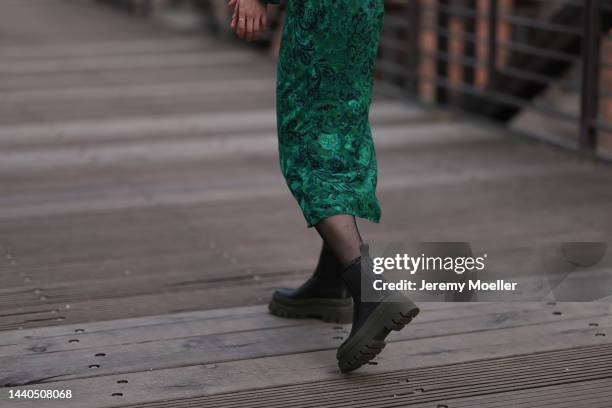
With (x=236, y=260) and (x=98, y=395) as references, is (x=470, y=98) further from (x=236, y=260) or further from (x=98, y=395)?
(x=98, y=395)

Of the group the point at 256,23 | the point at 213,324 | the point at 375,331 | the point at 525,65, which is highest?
the point at 256,23

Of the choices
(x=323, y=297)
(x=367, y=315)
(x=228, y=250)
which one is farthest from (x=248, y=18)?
(x=228, y=250)

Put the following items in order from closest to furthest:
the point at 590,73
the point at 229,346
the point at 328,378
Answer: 1. the point at 328,378
2. the point at 229,346
3. the point at 590,73

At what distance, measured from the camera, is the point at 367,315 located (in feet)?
10.8

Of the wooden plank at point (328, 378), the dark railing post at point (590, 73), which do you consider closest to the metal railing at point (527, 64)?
the dark railing post at point (590, 73)

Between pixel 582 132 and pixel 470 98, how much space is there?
62.6 inches

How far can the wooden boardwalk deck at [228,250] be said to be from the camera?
10.9 ft

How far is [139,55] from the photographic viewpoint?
36.5 feet

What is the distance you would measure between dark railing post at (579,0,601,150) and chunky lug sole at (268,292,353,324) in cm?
302

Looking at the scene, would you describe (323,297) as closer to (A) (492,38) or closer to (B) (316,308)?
(B) (316,308)

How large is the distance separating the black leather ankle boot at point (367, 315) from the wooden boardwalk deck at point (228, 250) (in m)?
0.08

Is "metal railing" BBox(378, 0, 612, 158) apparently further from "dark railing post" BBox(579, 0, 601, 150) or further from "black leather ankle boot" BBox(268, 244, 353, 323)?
"black leather ankle boot" BBox(268, 244, 353, 323)

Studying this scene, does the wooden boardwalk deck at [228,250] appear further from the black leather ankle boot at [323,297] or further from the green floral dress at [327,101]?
the green floral dress at [327,101]

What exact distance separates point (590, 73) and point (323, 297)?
313cm
